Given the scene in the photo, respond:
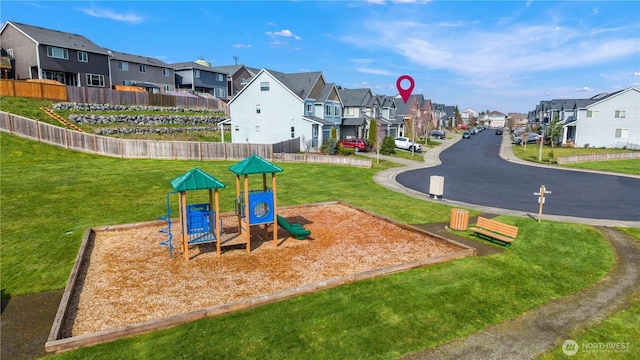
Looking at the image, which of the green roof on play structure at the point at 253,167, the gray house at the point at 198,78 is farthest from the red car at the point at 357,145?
the gray house at the point at 198,78

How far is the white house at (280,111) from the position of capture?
44750 millimetres

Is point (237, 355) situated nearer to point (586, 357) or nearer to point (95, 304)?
point (95, 304)

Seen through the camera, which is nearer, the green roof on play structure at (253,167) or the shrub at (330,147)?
the green roof on play structure at (253,167)

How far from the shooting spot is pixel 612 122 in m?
54.0

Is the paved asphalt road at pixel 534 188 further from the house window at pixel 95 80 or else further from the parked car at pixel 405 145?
the house window at pixel 95 80

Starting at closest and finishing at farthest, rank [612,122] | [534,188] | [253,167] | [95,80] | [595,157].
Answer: [253,167]
[534,188]
[595,157]
[95,80]
[612,122]

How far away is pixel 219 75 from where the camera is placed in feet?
247

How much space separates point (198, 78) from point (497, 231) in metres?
67.3

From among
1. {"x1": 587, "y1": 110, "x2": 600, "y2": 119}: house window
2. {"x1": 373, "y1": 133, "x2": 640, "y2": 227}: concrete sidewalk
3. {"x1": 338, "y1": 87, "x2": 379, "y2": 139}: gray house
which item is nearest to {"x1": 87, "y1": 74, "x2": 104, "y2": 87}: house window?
{"x1": 338, "y1": 87, "x2": 379, "y2": 139}: gray house

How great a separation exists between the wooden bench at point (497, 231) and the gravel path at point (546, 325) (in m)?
3.18

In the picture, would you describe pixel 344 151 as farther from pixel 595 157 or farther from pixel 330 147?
pixel 595 157

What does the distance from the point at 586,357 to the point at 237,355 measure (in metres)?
7.17

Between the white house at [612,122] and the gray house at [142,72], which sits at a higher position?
the gray house at [142,72]

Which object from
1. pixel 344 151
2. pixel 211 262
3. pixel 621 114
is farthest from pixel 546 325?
pixel 621 114
